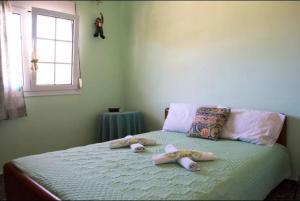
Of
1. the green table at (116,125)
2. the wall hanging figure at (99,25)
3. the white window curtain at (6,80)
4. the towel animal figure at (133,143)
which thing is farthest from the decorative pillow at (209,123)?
the white window curtain at (6,80)

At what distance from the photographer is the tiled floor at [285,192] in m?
2.28

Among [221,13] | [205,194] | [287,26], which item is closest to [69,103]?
[221,13]

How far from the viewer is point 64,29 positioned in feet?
10.7

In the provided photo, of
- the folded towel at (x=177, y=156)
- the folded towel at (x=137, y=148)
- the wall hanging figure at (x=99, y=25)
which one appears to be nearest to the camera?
the folded towel at (x=177, y=156)

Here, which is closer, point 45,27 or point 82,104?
point 45,27

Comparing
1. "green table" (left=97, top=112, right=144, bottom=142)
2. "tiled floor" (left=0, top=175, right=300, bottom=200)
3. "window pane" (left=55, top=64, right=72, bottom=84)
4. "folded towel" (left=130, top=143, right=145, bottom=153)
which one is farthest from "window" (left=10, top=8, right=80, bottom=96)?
"folded towel" (left=130, top=143, right=145, bottom=153)

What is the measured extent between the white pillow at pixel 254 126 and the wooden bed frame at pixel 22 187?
181 centimetres

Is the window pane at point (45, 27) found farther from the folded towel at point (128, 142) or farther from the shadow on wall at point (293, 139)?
the shadow on wall at point (293, 139)

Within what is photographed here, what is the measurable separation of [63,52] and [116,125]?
1.17 metres

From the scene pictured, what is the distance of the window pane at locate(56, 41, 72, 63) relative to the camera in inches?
127

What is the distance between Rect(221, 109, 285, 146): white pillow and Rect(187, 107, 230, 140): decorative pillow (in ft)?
0.28

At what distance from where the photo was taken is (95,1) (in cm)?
354

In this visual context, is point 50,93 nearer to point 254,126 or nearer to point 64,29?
point 64,29

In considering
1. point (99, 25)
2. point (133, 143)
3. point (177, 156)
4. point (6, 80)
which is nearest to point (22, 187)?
point (133, 143)
